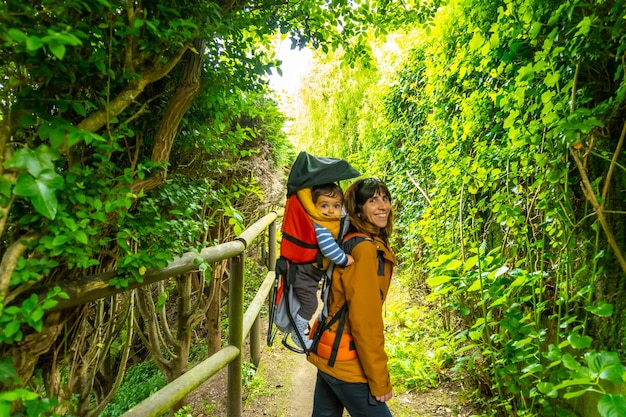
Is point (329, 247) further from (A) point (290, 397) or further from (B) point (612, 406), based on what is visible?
(A) point (290, 397)

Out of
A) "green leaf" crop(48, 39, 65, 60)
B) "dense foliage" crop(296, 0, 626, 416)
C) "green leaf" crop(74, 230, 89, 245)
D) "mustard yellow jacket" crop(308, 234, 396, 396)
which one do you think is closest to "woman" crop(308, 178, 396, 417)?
"mustard yellow jacket" crop(308, 234, 396, 396)

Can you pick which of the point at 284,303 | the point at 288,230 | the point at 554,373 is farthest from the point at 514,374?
the point at 288,230

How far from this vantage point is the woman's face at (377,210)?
177 cm

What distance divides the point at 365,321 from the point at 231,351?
3.73 ft

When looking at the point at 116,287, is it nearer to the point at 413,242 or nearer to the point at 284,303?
the point at 284,303

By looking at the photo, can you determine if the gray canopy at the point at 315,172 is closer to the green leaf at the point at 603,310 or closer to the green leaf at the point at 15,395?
the green leaf at the point at 603,310

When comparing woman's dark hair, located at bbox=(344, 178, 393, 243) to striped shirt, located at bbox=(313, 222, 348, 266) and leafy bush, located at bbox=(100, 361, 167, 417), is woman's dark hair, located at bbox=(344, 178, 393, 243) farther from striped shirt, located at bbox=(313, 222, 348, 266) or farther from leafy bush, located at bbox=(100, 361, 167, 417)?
leafy bush, located at bbox=(100, 361, 167, 417)

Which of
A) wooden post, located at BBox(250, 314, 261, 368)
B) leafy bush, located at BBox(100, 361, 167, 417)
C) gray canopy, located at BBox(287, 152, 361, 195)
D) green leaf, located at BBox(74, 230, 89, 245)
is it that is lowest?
leafy bush, located at BBox(100, 361, 167, 417)

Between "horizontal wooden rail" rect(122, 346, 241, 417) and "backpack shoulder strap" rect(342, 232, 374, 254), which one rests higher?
"backpack shoulder strap" rect(342, 232, 374, 254)

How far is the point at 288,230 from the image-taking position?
5.84ft

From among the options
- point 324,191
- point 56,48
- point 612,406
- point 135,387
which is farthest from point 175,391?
point 135,387

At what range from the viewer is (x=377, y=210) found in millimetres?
1775

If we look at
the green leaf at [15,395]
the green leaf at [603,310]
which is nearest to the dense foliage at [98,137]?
the green leaf at [15,395]

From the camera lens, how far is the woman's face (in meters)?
1.77
